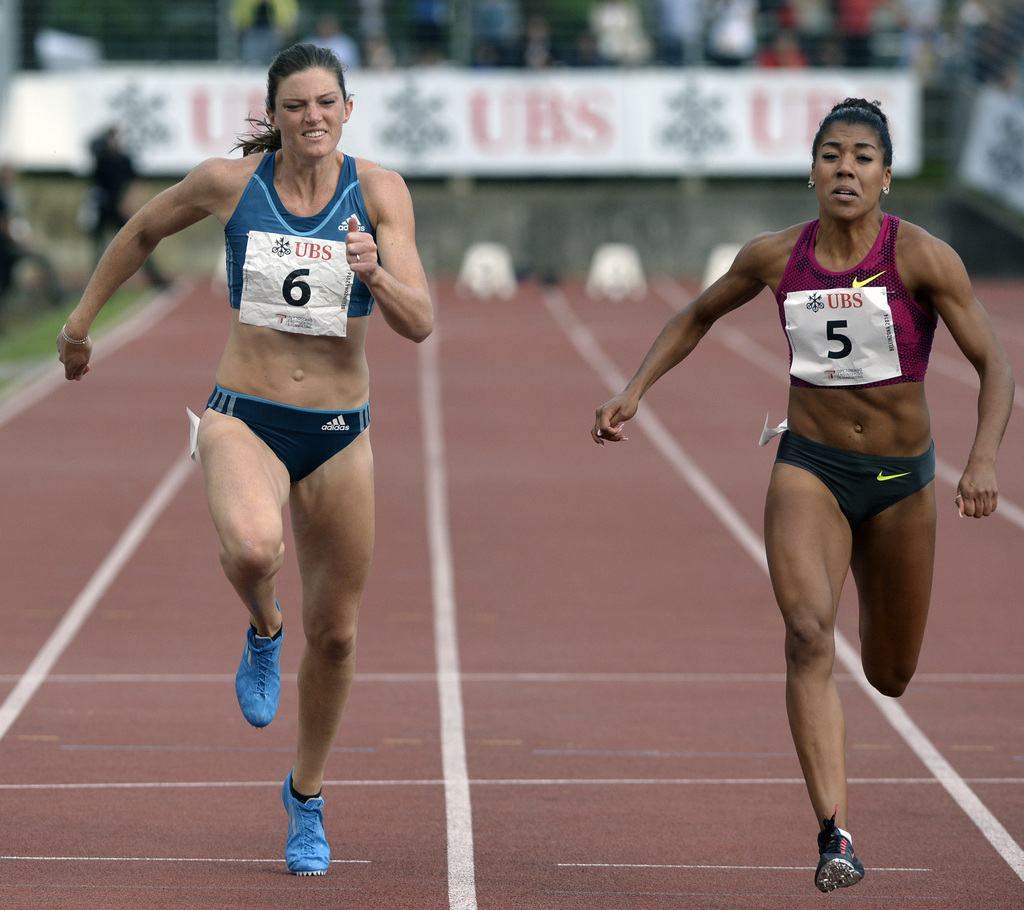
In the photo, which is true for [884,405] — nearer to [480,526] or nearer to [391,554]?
[391,554]

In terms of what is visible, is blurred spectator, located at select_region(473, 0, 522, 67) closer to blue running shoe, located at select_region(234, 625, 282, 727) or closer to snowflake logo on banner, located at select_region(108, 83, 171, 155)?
snowflake logo on banner, located at select_region(108, 83, 171, 155)

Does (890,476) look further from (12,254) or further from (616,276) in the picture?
(616,276)

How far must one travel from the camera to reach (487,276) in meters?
25.7

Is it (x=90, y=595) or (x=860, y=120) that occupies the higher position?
(x=860, y=120)

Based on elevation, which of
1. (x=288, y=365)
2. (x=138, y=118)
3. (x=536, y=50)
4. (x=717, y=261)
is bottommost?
(x=717, y=261)

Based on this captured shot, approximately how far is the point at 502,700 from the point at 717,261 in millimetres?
19420

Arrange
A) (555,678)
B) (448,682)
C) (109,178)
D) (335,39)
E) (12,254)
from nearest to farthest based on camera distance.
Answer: (448,682)
(555,678)
(12,254)
(109,178)
(335,39)

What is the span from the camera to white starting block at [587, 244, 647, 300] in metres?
25.9

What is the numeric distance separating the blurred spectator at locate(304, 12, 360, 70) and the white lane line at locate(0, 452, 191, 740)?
13.7m

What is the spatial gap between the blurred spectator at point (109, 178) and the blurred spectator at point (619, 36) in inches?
290

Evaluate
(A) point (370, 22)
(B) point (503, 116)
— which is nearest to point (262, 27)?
(A) point (370, 22)

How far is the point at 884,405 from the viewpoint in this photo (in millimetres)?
4891

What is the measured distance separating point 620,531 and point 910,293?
21.0 feet

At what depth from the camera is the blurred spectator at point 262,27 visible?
2638cm
